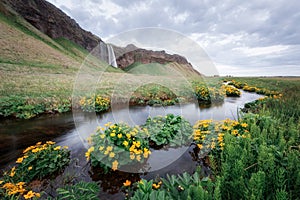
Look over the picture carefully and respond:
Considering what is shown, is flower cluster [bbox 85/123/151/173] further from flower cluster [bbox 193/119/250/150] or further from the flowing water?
flower cluster [bbox 193/119/250/150]

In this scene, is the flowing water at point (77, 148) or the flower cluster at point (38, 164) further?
the flowing water at point (77, 148)

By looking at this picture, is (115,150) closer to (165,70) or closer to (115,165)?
(115,165)

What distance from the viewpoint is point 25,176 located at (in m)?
2.46

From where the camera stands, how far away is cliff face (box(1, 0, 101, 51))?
4244 cm

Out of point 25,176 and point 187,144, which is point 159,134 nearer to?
point 187,144

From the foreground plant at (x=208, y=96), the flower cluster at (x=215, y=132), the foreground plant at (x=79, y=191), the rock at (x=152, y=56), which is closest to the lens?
the foreground plant at (x=79, y=191)

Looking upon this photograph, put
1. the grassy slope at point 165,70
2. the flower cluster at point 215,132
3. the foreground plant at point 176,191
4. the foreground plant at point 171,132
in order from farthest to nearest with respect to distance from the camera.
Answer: the grassy slope at point 165,70 → the foreground plant at point 171,132 → the flower cluster at point 215,132 → the foreground plant at point 176,191

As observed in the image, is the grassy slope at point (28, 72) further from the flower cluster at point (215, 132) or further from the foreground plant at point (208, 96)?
the foreground plant at point (208, 96)

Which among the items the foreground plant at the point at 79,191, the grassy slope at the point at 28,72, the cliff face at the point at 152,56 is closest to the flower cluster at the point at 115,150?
the foreground plant at the point at 79,191

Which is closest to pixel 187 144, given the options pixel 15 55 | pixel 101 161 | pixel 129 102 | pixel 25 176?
pixel 101 161

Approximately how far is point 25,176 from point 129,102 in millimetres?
6738

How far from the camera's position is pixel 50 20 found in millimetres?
49781

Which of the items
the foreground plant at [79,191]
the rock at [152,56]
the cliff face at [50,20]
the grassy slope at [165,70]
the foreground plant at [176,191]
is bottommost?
the foreground plant at [79,191]

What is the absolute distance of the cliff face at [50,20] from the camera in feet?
139
